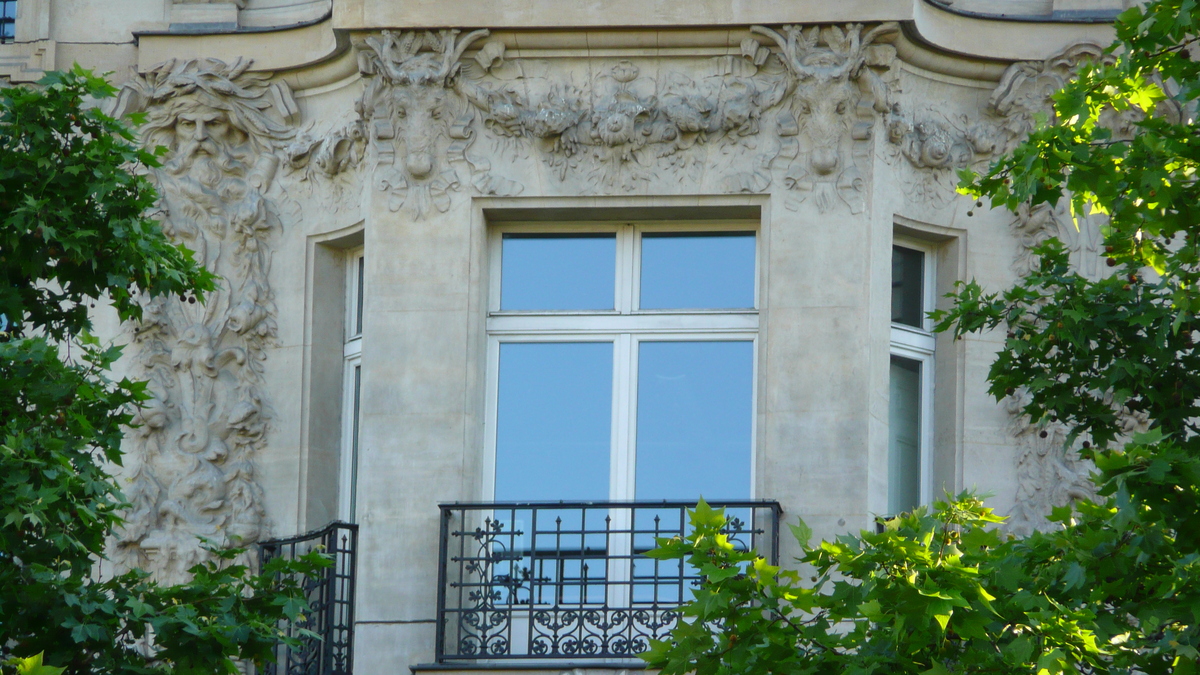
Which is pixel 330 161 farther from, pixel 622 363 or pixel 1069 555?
pixel 1069 555

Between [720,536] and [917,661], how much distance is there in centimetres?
102

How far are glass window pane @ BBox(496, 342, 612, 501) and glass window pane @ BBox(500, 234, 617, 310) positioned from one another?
0.96ft

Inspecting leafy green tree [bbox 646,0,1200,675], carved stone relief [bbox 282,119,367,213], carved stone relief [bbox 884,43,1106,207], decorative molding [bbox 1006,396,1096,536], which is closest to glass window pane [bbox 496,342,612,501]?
carved stone relief [bbox 282,119,367,213]

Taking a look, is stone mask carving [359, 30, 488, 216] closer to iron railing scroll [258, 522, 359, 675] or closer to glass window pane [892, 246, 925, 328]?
iron railing scroll [258, 522, 359, 675]

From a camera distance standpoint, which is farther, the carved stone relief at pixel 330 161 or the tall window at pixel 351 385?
the tall window at pixel 351 385

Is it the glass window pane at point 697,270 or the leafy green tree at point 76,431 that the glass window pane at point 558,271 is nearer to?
the glass window pane at point 697,270

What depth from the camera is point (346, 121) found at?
13805mm

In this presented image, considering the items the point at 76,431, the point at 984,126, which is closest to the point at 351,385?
the point at 76,431

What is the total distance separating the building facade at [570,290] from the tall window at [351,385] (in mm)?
22

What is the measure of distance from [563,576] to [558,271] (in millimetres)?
2081

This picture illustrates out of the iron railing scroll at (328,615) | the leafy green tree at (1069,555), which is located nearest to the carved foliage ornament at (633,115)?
the iron railing scroll at (328,615)

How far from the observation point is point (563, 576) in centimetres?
1278

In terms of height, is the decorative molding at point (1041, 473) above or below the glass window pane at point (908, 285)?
below

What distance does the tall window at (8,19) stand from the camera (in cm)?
1470
